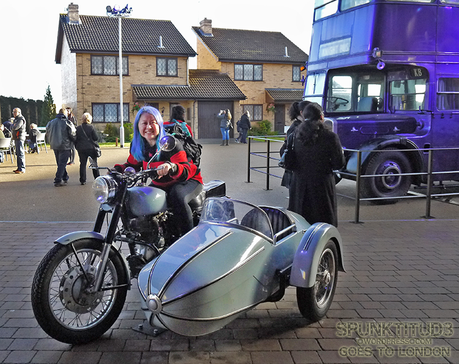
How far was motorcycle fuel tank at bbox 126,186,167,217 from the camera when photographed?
4.04 meters

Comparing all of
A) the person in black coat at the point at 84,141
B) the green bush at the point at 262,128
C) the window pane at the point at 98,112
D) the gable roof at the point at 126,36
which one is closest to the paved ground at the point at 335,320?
the person in black coat at the point at 84,141

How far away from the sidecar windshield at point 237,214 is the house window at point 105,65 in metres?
33.6

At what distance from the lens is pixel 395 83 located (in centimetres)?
1077

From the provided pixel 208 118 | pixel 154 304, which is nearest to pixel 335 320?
pixel 154 304

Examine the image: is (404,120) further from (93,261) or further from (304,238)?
(93,261)

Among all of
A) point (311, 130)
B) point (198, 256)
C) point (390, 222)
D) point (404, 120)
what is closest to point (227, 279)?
point (198, 256)

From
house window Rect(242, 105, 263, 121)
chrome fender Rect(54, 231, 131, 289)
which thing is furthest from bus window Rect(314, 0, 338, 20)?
house window Rect(242, 105, 263, 121)

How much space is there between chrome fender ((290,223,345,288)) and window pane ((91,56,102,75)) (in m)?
33.7

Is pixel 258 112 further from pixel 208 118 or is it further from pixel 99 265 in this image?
pixel 99 265

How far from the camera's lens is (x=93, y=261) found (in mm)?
3824

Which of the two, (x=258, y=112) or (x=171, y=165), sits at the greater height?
(x=258, y=112)

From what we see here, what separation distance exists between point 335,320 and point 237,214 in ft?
3.94

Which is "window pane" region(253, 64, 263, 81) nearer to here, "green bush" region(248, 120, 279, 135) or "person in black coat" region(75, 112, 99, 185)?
"green bush" region(248, 120, 279, 135)

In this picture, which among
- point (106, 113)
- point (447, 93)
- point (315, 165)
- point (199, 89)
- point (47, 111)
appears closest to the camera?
point (315, 165)
